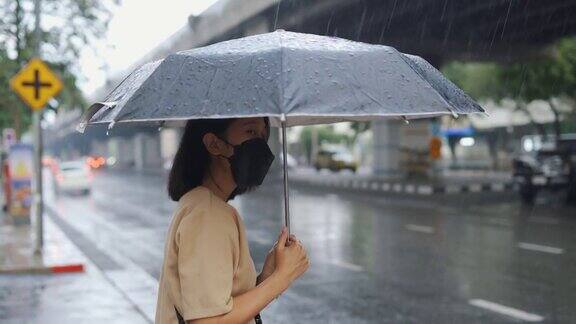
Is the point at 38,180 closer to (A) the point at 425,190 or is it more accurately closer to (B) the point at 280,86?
(B) the point at 280,86

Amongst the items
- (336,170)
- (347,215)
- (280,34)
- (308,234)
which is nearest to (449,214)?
(347,215)

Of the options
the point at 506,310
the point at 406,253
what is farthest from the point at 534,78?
the point at 506,310

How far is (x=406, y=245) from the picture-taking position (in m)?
11.4

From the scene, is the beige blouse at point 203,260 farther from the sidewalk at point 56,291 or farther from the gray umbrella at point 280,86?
the sidewalk at point 56,291

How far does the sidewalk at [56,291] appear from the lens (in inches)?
261

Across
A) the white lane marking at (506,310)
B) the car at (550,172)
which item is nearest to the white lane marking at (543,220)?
the car at (550,172)

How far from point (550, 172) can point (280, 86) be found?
18352 mm

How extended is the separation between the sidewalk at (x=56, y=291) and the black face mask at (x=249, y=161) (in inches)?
176

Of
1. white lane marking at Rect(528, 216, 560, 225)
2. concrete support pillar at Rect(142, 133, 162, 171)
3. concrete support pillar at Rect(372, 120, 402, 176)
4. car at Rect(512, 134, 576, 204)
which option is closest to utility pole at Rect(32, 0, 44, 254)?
white lane marking at Rect(528, 216, 560, 225)

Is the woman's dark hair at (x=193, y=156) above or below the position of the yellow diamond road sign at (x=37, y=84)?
below

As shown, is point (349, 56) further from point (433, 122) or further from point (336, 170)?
point (336, 170)

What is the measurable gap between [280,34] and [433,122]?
24.0 meters

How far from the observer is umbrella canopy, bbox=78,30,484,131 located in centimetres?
210

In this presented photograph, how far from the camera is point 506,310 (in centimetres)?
677
